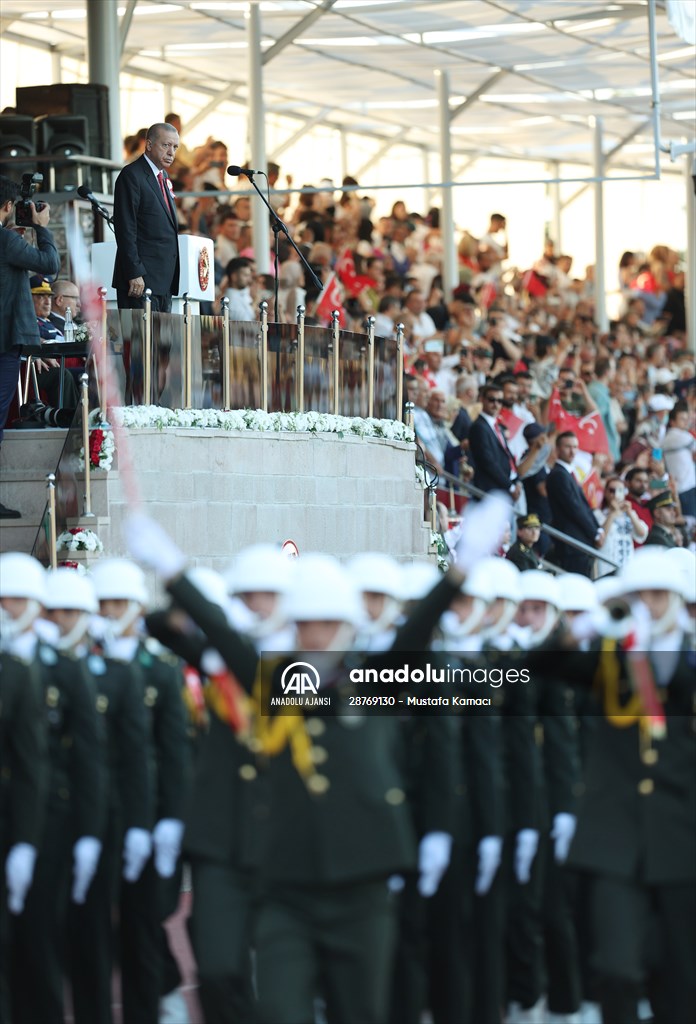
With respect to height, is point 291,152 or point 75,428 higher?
point 291,152

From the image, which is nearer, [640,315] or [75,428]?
[75,428]

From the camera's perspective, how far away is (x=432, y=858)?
7805 mm

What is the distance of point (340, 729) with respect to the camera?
688 cm

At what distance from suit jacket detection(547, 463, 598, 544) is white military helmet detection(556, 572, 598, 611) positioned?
27.7 feet

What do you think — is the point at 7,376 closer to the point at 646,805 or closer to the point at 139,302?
the point at 139,302

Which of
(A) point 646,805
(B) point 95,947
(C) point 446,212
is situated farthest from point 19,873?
(C) point 446,212

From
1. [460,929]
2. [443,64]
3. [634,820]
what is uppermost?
[443,64]

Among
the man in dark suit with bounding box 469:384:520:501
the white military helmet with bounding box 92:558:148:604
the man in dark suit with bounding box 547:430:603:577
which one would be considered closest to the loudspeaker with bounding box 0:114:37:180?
the man in dark suit with bounding box 469:384:520:501

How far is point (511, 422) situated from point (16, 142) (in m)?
4.87

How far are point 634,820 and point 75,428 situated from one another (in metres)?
7.37

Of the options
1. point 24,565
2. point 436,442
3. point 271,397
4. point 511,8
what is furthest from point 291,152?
point 24,565

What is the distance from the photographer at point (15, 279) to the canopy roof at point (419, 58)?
8.71 meters

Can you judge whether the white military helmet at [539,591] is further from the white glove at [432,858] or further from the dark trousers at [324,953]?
the dark trousers at [324,953]

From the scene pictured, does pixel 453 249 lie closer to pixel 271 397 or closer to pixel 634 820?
pixel 271 397
